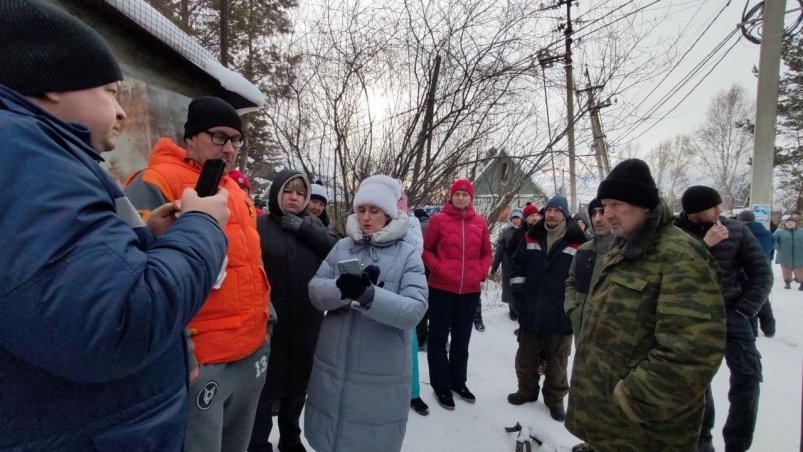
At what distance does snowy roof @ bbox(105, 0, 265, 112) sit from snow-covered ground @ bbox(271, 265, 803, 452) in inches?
116

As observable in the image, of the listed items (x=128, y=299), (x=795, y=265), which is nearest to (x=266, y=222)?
(x=128, y=299)

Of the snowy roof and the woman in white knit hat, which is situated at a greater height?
the snowy roof

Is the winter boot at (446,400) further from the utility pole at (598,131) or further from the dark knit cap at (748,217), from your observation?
the dark knit cap at (748,217)

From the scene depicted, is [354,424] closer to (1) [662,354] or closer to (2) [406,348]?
(2) [406,348]

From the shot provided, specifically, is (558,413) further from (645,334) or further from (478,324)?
(478,324)

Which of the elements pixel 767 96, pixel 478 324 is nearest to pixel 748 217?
pixel 767 96

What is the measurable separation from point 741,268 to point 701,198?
626 mm

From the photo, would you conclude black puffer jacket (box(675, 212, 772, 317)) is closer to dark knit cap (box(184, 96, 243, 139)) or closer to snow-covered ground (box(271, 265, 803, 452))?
snow-covered ground (box(271, 265, 803, 452))

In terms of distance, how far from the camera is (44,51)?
77 centimetres

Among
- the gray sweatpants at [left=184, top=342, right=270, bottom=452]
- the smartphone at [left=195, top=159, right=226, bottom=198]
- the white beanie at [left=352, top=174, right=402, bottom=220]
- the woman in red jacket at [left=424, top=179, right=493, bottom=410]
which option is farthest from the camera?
the woman in red jacket at [left=424, top=179, right=493, bottom=410]

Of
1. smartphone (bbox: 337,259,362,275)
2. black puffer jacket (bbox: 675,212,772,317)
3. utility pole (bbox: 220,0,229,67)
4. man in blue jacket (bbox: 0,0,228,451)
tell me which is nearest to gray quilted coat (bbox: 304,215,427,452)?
smartphone (bbox: 337,259,362,275)

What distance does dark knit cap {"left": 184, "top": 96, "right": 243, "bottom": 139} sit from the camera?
160 cm

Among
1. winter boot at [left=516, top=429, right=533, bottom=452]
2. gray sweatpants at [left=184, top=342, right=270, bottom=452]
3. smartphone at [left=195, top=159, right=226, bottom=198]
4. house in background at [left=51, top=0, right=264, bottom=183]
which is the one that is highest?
house in background at [left=51, top=0, right=264, bottom=183]

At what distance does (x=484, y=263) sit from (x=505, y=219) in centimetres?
539
